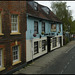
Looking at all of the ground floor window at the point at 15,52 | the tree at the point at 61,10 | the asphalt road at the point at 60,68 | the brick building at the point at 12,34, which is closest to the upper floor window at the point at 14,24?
the brick building at the point at 12,34

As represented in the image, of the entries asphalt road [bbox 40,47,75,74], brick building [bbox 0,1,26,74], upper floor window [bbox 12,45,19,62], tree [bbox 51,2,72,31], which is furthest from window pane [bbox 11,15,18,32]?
tree [bbox 51,2,72,31]

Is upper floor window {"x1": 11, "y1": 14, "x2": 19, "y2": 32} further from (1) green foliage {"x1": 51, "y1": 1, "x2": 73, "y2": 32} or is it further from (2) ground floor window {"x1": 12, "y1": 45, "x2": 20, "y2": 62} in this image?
(1) green foliage {"x1": 51, "y1": 1, "x2": 73, "y2": 32}

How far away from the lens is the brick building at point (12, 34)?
1030cm

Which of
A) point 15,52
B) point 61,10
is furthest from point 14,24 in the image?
point 61,10

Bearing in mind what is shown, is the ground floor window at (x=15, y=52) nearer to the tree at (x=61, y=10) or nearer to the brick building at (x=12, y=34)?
the brick building at (x=12, y=34)

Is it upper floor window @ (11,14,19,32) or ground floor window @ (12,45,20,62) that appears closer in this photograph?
upper floor window @ (11,14,19,32)

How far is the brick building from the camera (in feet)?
33.8

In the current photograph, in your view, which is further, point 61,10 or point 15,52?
point 61,10

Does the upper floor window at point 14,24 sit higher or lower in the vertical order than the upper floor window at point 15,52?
higher

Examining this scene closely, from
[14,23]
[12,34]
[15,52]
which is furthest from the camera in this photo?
[15,52]

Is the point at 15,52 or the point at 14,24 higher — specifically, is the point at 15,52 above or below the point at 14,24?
below

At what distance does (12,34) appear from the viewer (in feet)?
37.3

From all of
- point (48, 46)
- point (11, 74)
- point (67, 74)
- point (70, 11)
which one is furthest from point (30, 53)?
point (70, 11)

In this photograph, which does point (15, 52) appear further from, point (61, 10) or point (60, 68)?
point (61, 10)
